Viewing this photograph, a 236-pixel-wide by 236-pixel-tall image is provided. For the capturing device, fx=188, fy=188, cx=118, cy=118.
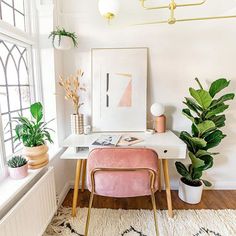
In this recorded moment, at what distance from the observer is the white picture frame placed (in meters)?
2.14

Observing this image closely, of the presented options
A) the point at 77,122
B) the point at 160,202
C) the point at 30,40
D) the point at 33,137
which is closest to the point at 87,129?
the point at 77,122

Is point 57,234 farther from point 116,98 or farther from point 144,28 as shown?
point 144,28

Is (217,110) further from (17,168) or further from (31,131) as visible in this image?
(17,168)

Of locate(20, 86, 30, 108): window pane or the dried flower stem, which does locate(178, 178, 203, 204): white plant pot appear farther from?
locate(20, 86, 30, 108): window pane

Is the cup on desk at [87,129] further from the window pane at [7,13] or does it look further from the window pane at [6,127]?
the window pane at [7,13]

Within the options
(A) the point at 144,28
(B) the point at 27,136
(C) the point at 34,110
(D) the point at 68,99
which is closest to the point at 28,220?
(B) the point at 27,136

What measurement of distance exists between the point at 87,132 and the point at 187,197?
132 cm

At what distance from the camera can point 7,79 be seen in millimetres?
1537

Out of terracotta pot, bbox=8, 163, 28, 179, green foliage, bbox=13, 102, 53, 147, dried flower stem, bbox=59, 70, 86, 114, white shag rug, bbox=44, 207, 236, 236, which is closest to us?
terracotta pot, bbox=8, 163, 28, 179

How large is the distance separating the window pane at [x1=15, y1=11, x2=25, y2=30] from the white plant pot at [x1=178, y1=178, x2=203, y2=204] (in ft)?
7.52

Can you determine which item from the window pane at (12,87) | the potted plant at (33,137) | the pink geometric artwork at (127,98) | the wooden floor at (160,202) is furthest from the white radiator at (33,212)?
the pink geometric artwork at (127,98)

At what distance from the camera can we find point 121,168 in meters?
1.40

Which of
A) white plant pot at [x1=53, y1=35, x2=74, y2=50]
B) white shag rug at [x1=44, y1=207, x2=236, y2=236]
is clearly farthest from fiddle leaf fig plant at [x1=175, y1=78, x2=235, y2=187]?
white plant pot at [x1=53, y1=35, x2=74, y2=50]

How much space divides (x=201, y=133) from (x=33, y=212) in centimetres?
162
